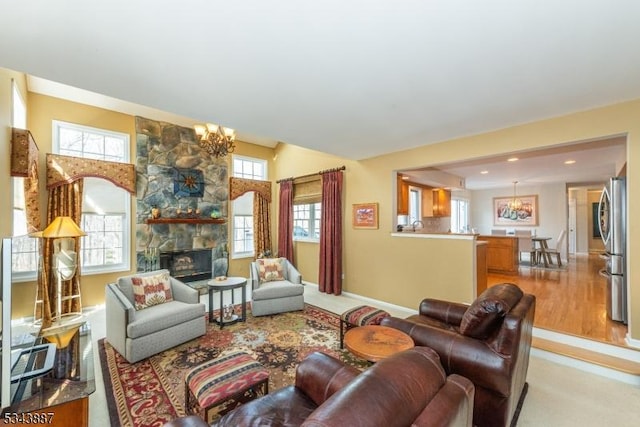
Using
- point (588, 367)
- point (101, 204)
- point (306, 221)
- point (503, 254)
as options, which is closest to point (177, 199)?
point (101, 204)

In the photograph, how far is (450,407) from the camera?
3.20 ft

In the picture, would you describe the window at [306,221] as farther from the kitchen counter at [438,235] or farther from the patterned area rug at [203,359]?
the patterned area rug at [203,359]

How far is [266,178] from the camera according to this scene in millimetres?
6789

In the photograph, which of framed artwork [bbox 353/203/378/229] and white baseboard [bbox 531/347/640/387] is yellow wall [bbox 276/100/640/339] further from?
white baseboard [bbox 531/347/640/387]

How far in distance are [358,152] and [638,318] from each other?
3.77 m

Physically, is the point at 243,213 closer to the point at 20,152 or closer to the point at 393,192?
the point at 393,192

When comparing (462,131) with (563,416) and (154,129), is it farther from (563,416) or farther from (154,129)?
(154,129)

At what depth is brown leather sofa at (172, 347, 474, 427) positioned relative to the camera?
80cm

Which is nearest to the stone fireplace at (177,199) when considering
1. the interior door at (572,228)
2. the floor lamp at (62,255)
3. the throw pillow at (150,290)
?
the floor lamp at (62,255)

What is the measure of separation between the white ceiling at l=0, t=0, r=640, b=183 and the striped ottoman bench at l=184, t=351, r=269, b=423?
87.0 inches

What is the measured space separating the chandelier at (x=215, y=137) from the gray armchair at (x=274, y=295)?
6.45 feet

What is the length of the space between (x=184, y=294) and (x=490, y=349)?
11.0 ft

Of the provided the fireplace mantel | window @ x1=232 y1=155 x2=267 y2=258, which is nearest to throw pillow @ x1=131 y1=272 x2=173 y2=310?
the fireplace mantel

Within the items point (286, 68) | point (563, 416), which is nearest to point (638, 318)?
point (563, 416)
